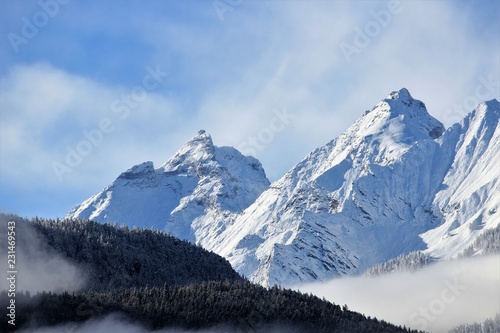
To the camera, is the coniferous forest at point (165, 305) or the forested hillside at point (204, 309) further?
the coniferous forest at point (165, 305)

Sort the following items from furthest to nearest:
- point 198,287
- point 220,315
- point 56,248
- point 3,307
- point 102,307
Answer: point 56,248 → point 198,287 → point 220,315 → point 102,307 → point 3,307

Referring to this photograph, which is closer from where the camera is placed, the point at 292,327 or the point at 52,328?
the point at 52,328

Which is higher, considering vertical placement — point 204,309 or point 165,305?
point 204,309

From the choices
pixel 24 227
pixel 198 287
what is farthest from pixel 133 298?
pixel 24 227

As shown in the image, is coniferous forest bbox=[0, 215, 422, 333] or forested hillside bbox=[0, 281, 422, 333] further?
coniferous forest bbox=[0, 215, 422, 333]

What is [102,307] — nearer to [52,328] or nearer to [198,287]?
[52,328]

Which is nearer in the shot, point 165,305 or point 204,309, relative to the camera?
point 165,305

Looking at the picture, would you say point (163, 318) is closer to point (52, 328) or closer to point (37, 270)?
point (52, 328)

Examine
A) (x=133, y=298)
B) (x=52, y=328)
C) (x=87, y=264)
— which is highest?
(x=87, y=264)

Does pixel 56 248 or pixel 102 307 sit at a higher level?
pixel 56 248

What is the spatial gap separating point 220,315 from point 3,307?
3916 cm

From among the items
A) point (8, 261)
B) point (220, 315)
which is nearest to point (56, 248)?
point (8, 261)

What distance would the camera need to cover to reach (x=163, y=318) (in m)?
155

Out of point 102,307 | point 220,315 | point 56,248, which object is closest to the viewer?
point 102,307
